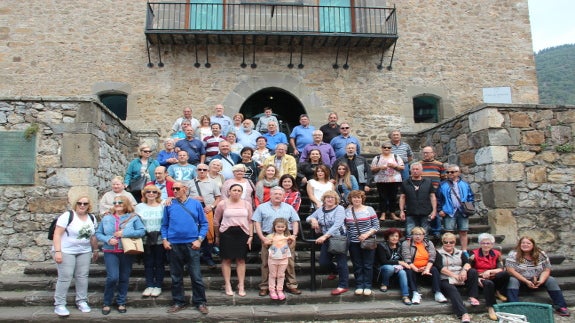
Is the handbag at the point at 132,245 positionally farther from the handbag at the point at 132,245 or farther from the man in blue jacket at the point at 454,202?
the man in blue jacket at the point at 454,202

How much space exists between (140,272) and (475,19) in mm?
10277

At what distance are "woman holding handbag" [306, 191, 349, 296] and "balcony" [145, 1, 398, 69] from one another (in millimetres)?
5955

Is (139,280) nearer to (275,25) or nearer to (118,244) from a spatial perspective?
(118,244)

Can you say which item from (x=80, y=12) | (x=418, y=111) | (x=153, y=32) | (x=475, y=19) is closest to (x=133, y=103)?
(x=153, y=32)

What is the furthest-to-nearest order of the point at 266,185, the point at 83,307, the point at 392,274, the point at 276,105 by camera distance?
the point at 276,105
the point at 266,185
the point at 392,274
the point at 83,307

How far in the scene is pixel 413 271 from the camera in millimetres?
5199

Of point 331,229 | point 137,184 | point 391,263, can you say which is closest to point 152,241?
point 137,184

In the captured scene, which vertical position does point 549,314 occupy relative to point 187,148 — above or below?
below

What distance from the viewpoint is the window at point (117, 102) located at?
34.8ft

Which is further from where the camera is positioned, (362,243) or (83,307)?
(362,243)

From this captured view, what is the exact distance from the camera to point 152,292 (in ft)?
16.5

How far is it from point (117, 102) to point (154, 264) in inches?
263

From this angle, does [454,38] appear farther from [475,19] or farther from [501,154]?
[501,154]

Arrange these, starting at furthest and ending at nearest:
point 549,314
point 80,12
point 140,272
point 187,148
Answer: point 80,12
point 187,148
point 140,272
point 549,314
